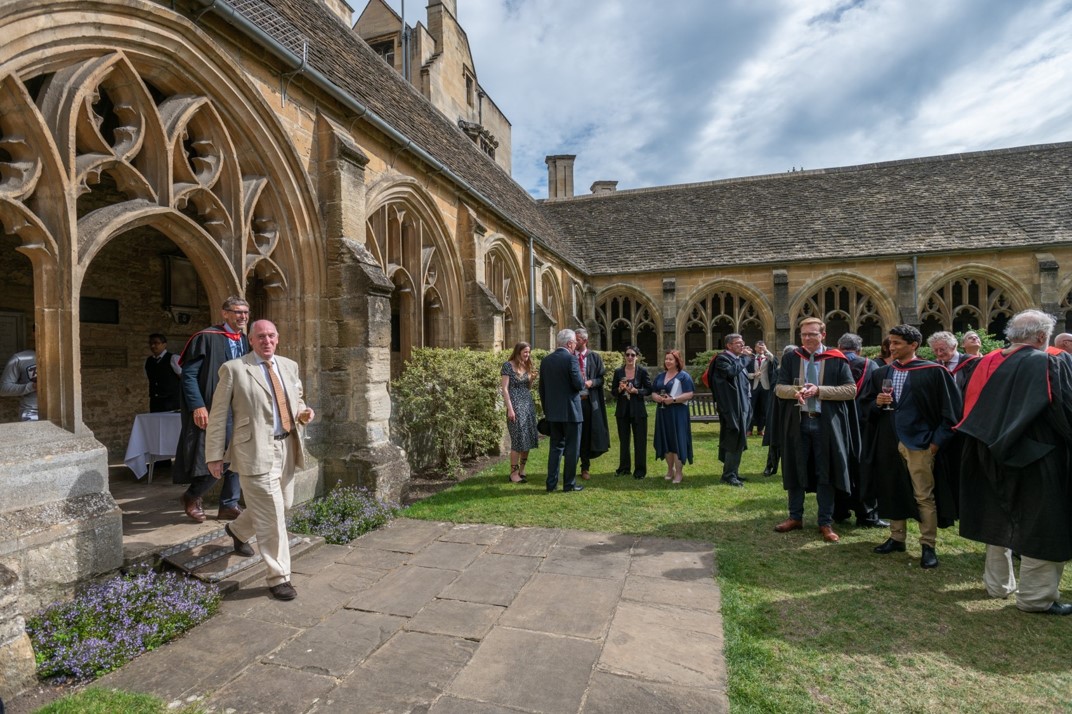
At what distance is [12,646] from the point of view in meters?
2.54

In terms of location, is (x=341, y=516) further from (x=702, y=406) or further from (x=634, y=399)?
(x=702, y=406)

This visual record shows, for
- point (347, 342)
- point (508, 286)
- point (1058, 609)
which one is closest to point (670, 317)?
point (508, 286)

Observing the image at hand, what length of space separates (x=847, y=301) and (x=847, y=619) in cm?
1794

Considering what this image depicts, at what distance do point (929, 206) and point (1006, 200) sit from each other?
207 cm

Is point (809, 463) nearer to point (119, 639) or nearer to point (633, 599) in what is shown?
point (633, 599)

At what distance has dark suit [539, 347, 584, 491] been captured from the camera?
6.13m

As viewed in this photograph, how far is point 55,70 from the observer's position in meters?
3.59

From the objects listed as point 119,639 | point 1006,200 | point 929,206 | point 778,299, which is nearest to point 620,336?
point 778,299

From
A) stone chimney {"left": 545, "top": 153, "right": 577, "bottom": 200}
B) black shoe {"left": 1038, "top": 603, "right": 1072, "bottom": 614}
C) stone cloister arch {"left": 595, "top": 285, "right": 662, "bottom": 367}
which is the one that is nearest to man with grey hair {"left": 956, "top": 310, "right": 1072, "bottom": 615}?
black shoe {"left": 1038, "top": 603, "right": 1072, "bottom": 614}

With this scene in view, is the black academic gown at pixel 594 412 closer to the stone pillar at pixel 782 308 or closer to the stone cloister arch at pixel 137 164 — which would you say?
the stone cloister arch at pixel 137 164

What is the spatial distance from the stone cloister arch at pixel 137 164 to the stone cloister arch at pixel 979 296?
59.2ft

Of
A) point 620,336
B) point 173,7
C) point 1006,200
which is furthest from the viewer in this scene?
point 620,336

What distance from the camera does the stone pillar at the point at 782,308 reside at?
1744 cm

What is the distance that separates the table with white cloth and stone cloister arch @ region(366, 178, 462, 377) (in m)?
2.74
